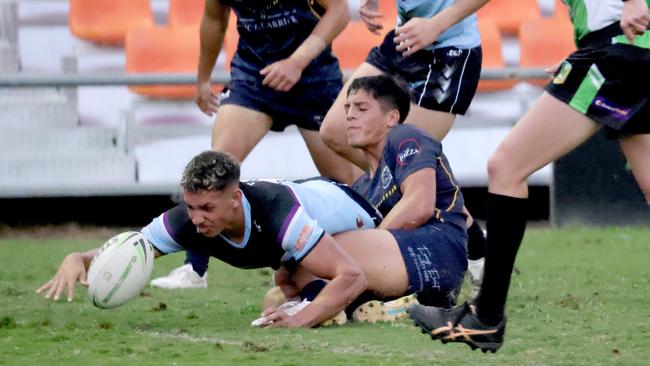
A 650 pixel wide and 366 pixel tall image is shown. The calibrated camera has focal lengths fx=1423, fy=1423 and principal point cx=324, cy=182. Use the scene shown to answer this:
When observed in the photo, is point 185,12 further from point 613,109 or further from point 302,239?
point 613,109

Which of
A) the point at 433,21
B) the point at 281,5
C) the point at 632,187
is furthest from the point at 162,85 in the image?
the point at 433,21

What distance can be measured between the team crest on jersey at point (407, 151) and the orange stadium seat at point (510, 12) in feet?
19.8

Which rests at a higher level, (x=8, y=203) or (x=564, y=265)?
(x=564, y=265)

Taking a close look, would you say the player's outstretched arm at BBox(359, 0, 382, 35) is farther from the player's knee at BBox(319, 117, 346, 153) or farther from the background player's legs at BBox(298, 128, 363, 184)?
the background player's legs at BBox(298, 128, 363, 184)

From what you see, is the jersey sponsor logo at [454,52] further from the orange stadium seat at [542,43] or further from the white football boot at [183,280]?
the orange stadium seat at [542,43]

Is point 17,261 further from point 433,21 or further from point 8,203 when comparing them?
point 433,21

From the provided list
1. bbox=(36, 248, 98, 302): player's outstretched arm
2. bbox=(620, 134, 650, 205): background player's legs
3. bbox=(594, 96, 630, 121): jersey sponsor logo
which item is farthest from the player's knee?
bbox=(594, 96, 630, 121): jersey sponsor logo

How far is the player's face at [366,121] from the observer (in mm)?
6715

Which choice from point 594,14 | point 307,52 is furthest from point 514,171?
point 307,52

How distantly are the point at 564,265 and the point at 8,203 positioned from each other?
5.25 meters

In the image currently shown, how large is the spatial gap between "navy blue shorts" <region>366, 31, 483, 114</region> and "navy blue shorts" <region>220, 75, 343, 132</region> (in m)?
0.74

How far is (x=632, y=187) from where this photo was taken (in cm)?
1095

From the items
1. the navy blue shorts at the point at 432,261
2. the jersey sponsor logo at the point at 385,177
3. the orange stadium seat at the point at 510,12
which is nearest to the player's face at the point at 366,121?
the jersey sponsor logo at the point at 385,177

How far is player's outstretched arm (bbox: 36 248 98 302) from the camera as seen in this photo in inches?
231
